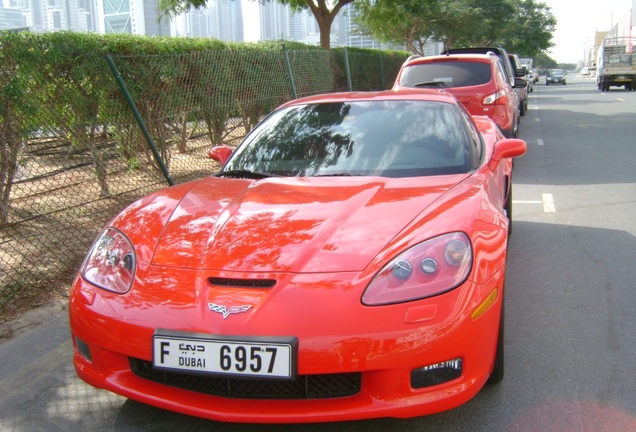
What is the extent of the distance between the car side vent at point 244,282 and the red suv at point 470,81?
282 inches

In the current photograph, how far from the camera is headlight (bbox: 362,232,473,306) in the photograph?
8.24 feet

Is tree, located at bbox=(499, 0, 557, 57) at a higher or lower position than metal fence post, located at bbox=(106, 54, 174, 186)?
higher

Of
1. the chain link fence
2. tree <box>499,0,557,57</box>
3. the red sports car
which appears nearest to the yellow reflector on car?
the red sports car

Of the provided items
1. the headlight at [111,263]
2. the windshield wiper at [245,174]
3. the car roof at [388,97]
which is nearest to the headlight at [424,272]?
the headlight at [111,263]

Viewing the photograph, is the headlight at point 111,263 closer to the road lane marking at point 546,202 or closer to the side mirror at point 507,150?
the side mirror at point 507,150

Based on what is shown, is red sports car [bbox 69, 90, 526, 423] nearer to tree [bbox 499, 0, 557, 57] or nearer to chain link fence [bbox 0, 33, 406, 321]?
chain link fence [bbox 0, 33, 406, 321]

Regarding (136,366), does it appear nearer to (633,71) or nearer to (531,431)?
(531,431)

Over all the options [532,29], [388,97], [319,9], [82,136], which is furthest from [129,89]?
[532,29]

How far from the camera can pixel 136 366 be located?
104 inches

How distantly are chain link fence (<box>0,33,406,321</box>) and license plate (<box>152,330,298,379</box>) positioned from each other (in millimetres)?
2523

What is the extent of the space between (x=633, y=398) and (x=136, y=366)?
2176 millimetres

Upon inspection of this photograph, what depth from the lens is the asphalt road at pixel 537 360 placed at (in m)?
2.84

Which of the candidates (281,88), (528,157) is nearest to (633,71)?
(528,157)

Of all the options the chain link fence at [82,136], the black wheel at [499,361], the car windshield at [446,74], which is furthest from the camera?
the car windshield at [446,74]
